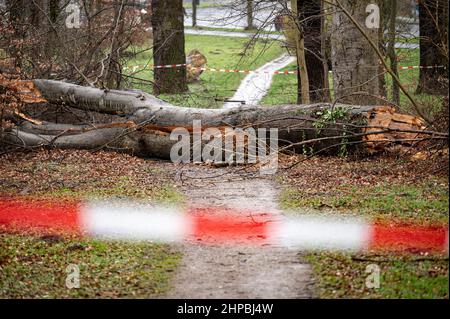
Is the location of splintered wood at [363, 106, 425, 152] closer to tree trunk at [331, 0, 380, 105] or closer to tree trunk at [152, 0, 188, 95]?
tree trunk at [331, 0, 380, 105]

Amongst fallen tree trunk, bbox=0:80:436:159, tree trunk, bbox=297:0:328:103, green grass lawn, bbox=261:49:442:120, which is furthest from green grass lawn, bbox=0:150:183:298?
green grass lawn, bbox=261:49:442:120

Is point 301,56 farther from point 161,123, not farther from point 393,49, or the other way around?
point 161,123

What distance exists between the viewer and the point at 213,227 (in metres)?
9.29

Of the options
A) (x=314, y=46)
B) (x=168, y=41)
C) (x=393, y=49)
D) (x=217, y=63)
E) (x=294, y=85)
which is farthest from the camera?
(x=217, y=63)

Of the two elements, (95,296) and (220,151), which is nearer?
(95,296)

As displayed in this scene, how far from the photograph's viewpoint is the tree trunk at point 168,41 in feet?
78.3

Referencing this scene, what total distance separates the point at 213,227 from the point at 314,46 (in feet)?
39.0

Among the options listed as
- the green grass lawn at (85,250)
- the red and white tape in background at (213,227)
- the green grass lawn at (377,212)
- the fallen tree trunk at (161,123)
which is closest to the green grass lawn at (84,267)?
the green grass lawn at (85,250)

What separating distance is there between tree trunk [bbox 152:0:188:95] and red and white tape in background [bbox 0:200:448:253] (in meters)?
13.4

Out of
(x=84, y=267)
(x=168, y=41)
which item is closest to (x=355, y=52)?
(x=84, y=267)

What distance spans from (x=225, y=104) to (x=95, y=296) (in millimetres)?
15963

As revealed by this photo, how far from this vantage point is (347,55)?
1547 cm

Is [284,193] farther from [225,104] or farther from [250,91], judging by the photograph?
[250,91]

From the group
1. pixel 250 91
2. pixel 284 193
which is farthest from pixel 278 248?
pixel 250 91
